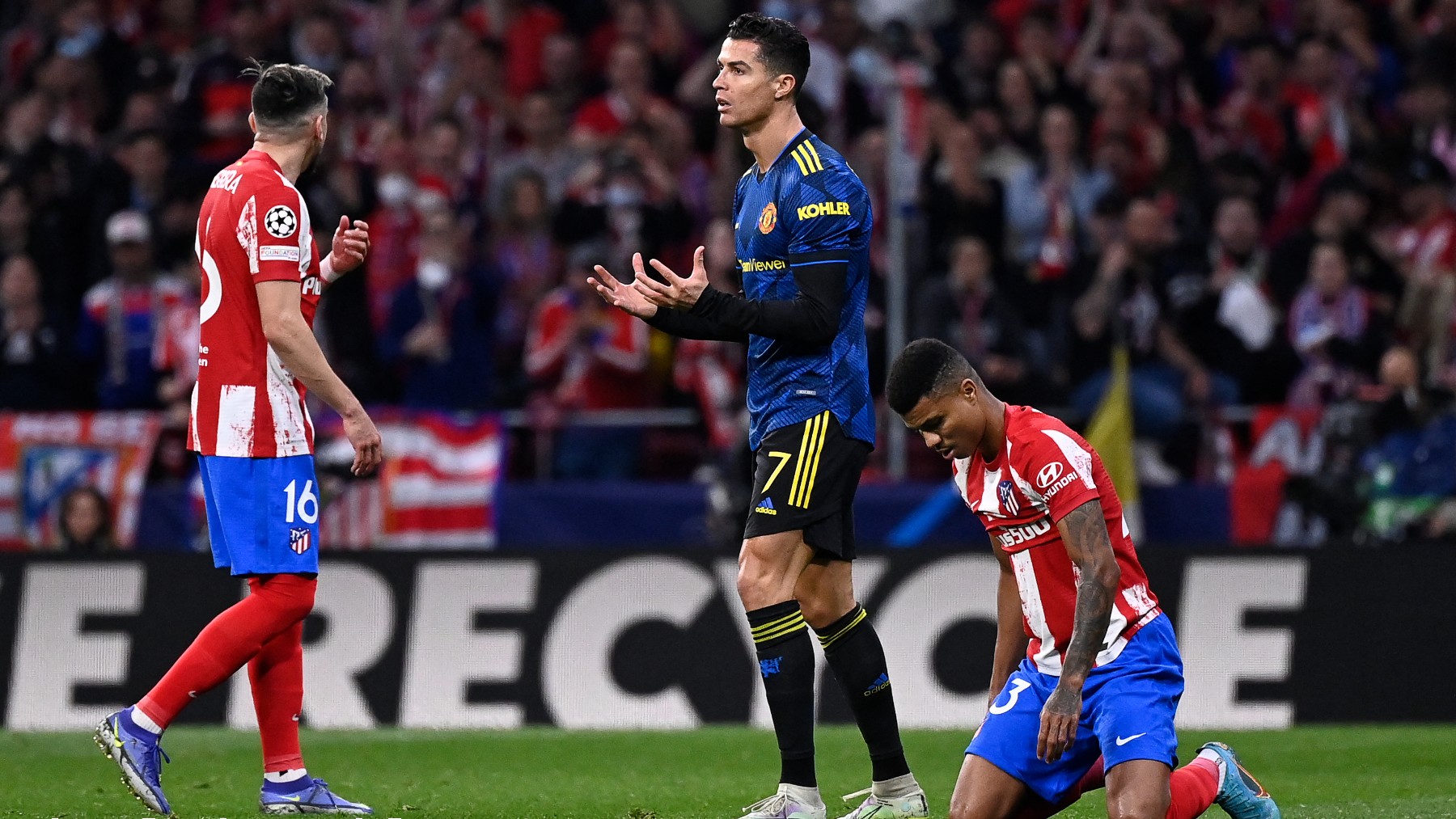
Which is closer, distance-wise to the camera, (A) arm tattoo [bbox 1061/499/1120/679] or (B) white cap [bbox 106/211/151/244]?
(A) arm tattoo [bbox 1061/499/1120/679]

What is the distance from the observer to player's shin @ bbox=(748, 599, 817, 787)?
648cm

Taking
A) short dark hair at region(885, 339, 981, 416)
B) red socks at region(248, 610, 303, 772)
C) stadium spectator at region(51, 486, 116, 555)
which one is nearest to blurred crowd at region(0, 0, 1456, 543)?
stadium spectator at region(51, 486, 116, 555)

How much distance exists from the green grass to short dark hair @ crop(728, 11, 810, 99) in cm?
262

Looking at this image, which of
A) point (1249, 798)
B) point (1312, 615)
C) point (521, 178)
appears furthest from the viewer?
point (521, 178)

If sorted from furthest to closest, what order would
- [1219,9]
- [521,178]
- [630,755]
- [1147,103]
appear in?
[1219,9]
[1147,103]
[521,178]
[630,755]

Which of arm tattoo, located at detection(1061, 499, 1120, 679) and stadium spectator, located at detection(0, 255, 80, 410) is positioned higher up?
stadium spectator, located at detection(0, 255, 80, 410)

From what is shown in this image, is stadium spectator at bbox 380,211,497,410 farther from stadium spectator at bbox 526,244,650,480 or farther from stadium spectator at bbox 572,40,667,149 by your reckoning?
stadium spectator at bbox 572,40,667,149

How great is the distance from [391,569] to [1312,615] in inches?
204

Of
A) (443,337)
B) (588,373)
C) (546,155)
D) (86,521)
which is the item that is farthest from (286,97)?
(546,155)

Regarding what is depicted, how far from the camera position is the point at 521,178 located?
14.4 meters

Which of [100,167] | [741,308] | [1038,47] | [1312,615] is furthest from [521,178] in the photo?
[741,308]

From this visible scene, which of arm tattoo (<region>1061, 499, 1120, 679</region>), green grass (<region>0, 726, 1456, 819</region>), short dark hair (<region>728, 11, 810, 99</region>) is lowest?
green grass (<region>0, 726, 1456, 819</region>)

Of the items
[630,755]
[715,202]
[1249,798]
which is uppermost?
[715,202]

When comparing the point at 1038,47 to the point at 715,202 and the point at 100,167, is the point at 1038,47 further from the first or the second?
the point at 100,167
